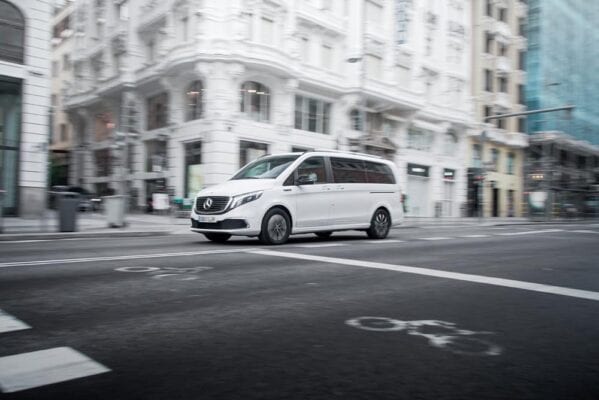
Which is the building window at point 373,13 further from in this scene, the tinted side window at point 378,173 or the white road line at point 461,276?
the white road line at point 461,276

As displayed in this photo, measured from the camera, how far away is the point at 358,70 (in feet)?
90.7

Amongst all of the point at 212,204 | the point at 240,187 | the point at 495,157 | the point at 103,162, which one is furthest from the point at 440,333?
the point at 495,157

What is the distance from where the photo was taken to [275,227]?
9.70 m

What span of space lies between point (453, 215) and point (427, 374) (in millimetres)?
36395

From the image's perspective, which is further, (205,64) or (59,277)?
(205,64)

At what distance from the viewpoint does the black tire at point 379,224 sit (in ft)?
39.0

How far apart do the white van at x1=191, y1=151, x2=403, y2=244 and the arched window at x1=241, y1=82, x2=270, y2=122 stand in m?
12.4

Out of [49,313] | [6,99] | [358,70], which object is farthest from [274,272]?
[358,70]

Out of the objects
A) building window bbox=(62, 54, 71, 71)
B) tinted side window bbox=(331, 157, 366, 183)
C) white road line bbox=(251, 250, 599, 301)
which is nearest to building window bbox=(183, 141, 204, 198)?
tinted side window bbox=(331, 157, 366, 183)

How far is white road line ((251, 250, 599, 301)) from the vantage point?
5262 mm

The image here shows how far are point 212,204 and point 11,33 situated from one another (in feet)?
41.8

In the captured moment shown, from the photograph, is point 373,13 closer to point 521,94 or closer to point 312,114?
point 312,114

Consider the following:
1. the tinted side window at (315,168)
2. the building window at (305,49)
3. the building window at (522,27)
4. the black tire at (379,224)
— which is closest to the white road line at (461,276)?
the tinted side window at (315,168)

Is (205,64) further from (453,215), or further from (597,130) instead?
(597,130)
